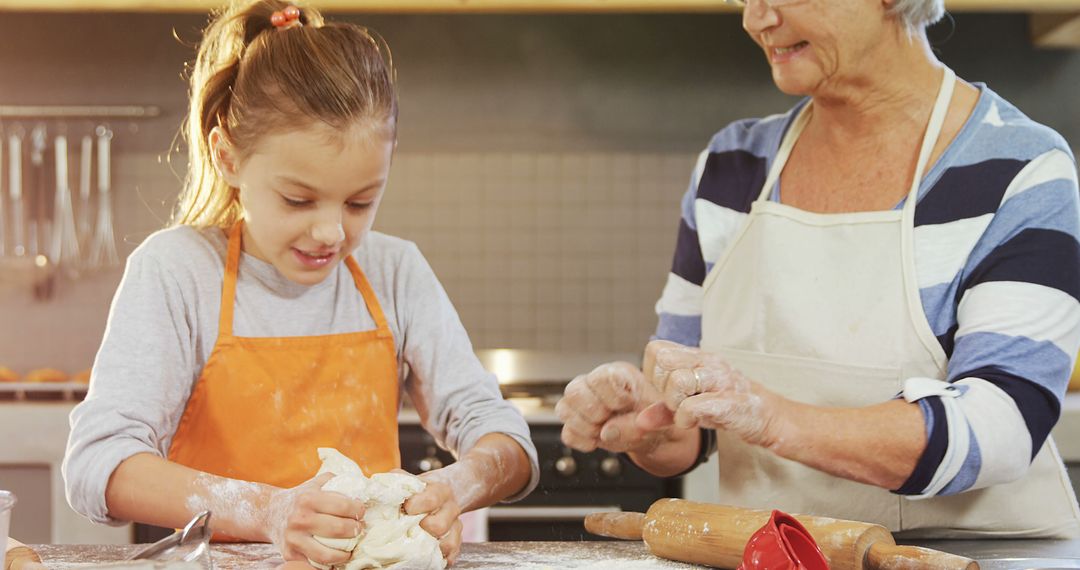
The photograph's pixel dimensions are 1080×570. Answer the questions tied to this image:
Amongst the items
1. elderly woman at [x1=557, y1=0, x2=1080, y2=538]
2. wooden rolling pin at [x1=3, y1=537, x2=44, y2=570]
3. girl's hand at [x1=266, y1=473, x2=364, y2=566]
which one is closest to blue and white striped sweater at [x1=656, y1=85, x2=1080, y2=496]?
elderly woman at [x1=557, y1=0, x2=1080, y2=538]

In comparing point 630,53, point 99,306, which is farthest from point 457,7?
point 99,306

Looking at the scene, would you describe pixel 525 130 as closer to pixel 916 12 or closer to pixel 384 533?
pixel 916 12

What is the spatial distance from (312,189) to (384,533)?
0.38 meters

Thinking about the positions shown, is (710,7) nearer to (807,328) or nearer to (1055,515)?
(807,328)

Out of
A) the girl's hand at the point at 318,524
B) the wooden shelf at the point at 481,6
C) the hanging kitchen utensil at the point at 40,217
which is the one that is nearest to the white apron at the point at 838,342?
the girl's hand at the point at 318,524

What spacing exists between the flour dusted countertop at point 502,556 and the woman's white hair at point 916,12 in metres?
0.73

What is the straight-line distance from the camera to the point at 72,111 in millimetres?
2904

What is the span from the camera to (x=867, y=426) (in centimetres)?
122

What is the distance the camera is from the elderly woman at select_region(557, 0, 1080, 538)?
3.98ft

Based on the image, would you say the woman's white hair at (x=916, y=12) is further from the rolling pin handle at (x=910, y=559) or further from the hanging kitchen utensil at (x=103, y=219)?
the hanging kitchen utensil at (x=103, y=219)

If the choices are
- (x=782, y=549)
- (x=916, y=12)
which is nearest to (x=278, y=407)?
(x=782, y=549)

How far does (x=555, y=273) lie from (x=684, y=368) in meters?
1.85

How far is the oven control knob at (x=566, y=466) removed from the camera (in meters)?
2.47

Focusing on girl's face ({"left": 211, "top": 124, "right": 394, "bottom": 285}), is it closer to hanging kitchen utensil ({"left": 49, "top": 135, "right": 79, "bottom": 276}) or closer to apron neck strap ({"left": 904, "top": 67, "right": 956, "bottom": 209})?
apron neck strap ({"left": 904, "top": 67, "right": 956, "bottom": 209})
